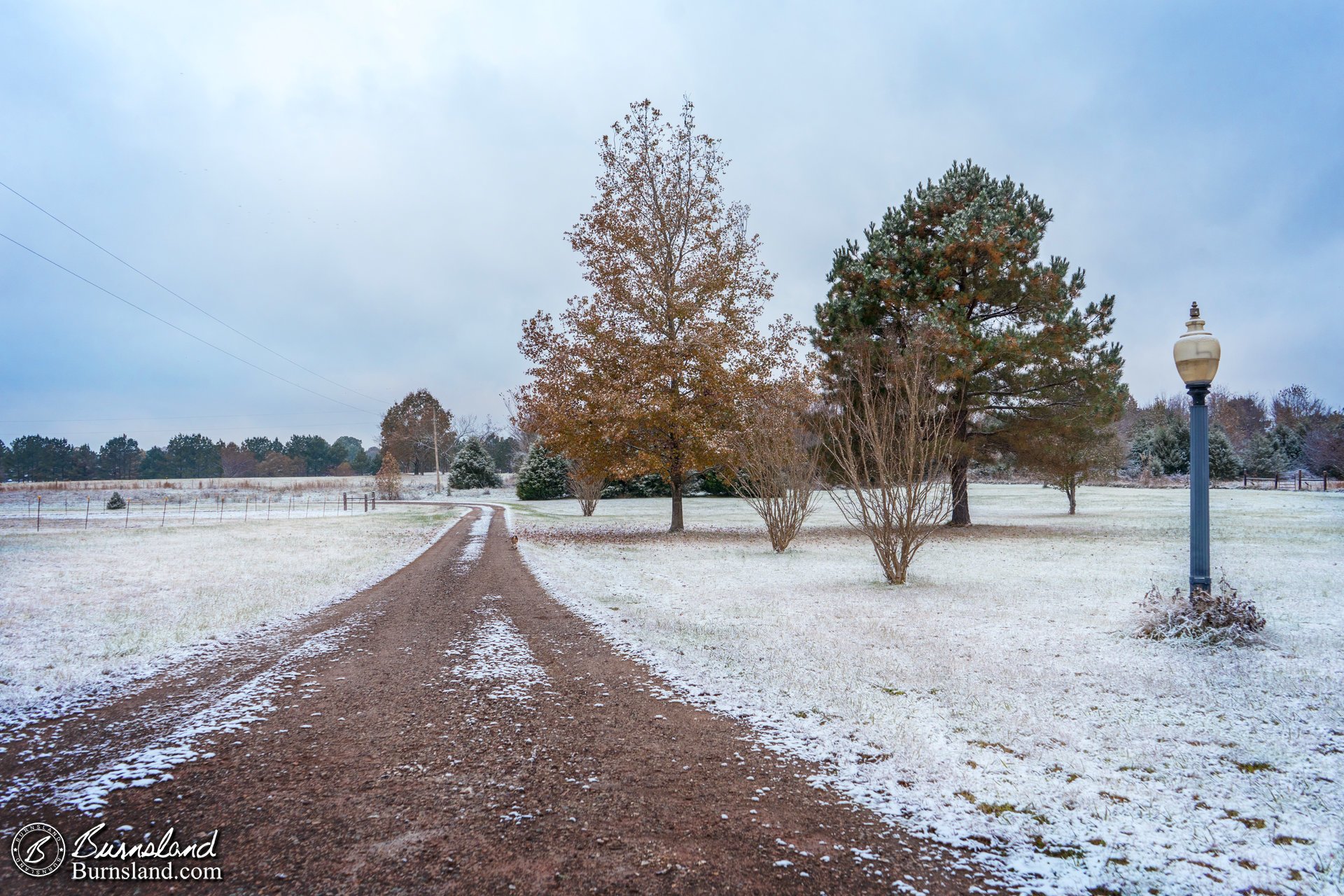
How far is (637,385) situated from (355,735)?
43.2 feet

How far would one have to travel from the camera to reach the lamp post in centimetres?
609

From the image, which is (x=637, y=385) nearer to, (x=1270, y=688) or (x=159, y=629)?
(x=159, y=629)

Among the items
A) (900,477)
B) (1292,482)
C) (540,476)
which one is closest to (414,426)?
(540,476)

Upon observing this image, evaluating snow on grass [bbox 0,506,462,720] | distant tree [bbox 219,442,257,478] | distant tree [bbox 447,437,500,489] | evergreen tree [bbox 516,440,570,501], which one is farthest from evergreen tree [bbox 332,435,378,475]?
snow on grass [bbox 0,506,462,720]

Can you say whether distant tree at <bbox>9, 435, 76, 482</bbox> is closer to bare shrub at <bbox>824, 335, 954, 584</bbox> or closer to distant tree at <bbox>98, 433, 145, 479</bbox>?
distant tree at <bbox>98, 433, 145, 479</bbox>

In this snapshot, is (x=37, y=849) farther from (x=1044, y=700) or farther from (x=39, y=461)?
(x=39, y=461)

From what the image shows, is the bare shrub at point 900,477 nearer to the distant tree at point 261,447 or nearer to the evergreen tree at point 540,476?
the evergreen tree at point 540,476

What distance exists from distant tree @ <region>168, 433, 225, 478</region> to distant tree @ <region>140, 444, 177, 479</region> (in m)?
0.60

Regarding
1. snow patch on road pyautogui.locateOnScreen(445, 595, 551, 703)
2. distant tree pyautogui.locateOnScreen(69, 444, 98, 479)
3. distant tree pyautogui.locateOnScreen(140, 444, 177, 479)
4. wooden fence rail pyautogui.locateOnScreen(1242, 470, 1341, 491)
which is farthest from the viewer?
distant tree pyautogui.locateOnScreen(140, 444, 177, 479)

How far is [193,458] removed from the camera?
86.2 metres

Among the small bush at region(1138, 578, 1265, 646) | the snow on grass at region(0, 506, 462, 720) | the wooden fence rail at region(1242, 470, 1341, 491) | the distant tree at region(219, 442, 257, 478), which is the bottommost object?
the snow on grass at region(0, 506, 462, 720)

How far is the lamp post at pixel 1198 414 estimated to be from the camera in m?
6.09

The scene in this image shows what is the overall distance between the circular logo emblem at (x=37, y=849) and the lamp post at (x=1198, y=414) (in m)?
8.45

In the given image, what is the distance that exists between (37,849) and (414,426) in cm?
6585
